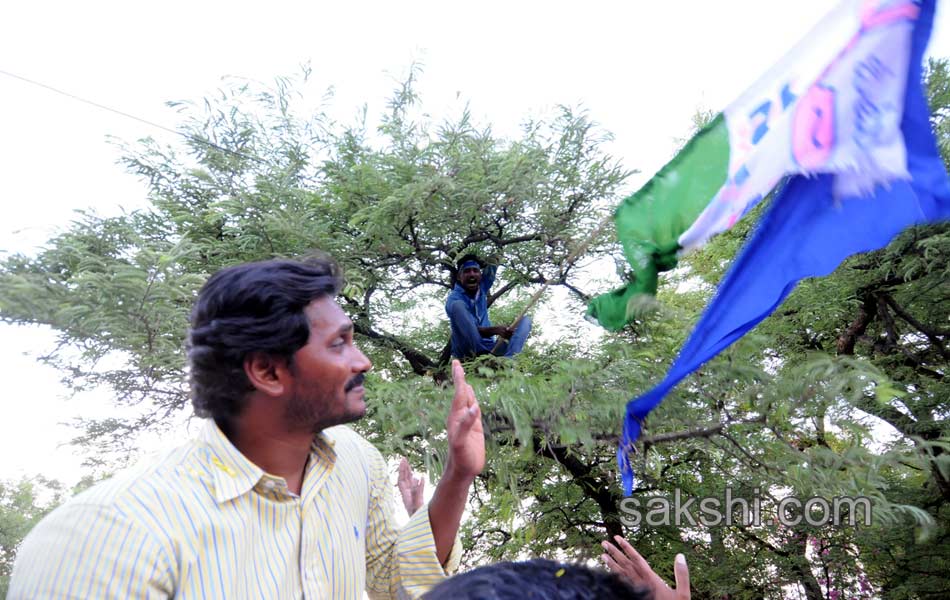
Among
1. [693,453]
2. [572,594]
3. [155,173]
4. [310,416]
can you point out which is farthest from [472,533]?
[572,594]

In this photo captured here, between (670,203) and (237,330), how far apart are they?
1.89 meters

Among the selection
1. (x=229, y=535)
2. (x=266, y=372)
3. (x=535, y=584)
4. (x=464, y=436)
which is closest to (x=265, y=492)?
(x=229, y=535)

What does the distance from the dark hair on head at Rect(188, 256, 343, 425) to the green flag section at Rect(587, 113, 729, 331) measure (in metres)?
1.72

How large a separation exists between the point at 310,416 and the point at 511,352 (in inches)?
158

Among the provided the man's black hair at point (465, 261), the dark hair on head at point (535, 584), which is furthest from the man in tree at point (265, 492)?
the man's black hair at point (465, 261)

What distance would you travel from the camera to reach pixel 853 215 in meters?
2.35

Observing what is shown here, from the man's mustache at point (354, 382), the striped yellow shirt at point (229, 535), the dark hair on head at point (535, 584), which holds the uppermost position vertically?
the man's mustache at point (354, 382)

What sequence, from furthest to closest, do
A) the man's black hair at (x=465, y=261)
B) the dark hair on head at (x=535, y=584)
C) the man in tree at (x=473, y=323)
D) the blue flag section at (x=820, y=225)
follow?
1. the man's black hair at (x=465, y=261)
2. the man in tree at (x=473, y=323)
3. the blue flag section at (x=820, y=225)
4. the dark hair on head at (x=535, y=584)

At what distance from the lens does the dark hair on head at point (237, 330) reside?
4.55ft

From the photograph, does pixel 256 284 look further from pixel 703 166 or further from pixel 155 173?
pixel 155 173

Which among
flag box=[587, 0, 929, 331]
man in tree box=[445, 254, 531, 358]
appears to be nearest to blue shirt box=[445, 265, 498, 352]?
man in tree box=[445, 254, 531, 358]

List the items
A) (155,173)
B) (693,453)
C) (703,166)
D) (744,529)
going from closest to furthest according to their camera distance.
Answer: (703,166)
(155,173)
(693,453)
(744,529)

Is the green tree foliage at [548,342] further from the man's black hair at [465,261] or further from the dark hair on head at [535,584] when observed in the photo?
the dark hair on head at [535,584]

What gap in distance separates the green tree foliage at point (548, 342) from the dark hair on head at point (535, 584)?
8.53 ft
